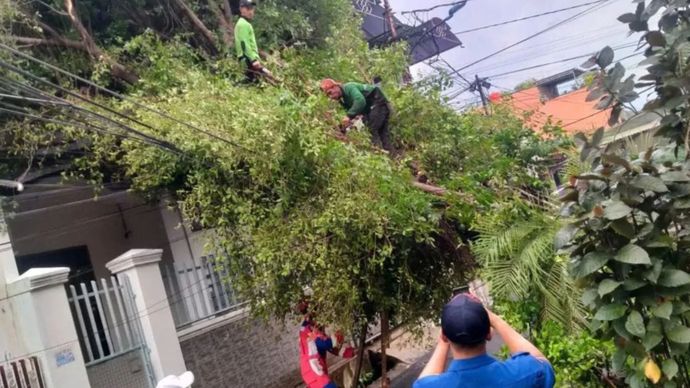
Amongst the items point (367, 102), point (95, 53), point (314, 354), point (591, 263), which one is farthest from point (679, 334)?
point (95, 53)

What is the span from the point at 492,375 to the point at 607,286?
1001 mm

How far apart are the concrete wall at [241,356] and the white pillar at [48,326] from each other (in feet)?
5.64

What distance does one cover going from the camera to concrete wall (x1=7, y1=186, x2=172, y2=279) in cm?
804

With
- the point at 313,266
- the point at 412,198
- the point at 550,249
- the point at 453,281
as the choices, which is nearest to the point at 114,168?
the point at 313,266

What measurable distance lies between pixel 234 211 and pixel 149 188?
1.21 metres

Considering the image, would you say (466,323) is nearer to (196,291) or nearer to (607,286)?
(607,286)

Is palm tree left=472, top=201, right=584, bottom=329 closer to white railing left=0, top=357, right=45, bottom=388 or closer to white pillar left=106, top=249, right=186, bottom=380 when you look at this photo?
white pillar left=106, top=249, right=186, bottom=380

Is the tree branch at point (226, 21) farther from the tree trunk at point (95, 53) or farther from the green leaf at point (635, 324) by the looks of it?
the green leaf at point (635, 324)

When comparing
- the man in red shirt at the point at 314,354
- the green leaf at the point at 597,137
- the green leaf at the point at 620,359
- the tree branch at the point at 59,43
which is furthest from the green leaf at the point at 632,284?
the tree branch at the point at 59,43

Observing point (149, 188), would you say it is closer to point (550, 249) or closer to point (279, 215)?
point (279, 215)

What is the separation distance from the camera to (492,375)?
2.15m

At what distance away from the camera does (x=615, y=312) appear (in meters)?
2.87

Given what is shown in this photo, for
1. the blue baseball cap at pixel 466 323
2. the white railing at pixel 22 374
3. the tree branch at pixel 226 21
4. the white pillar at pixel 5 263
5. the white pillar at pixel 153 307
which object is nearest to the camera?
the blue baseball cap at pixel 466 323

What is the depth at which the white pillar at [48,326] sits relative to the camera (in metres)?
5.34
